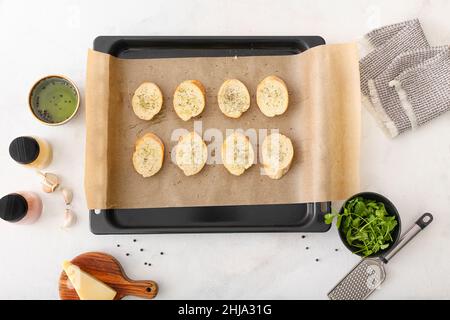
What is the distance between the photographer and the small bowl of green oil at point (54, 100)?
1468 millimetres

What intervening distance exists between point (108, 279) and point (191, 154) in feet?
1.71

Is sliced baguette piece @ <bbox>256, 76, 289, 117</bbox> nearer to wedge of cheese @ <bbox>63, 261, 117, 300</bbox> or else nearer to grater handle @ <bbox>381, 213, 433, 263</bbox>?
grater handle @ <bbox>381, 213, 433, 263</bbox>

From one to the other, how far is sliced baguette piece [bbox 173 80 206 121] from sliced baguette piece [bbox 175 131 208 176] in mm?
73

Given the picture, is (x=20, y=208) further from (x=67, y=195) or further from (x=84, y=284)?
(x=84, y=284)

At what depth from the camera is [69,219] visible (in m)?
1.48

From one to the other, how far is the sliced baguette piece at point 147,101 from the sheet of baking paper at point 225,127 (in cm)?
2

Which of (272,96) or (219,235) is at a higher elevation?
(272,96)

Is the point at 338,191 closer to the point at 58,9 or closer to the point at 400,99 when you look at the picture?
the point at 400,99

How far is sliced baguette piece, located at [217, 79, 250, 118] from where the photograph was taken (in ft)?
4.77

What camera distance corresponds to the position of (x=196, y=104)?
145cm

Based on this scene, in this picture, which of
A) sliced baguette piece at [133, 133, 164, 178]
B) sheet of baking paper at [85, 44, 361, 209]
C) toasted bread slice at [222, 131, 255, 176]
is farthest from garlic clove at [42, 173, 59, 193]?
toasted bread slice at [222, 131, 255, 176]

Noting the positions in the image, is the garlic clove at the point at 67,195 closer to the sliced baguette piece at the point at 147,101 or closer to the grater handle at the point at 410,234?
the sliced baguette piece at the point at 147,101

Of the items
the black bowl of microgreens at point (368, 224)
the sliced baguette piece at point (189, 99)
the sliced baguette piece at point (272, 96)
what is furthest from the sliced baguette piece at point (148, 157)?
the black bowl of microgreens at point (368, 224)

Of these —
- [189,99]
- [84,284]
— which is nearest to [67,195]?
[84,284]
